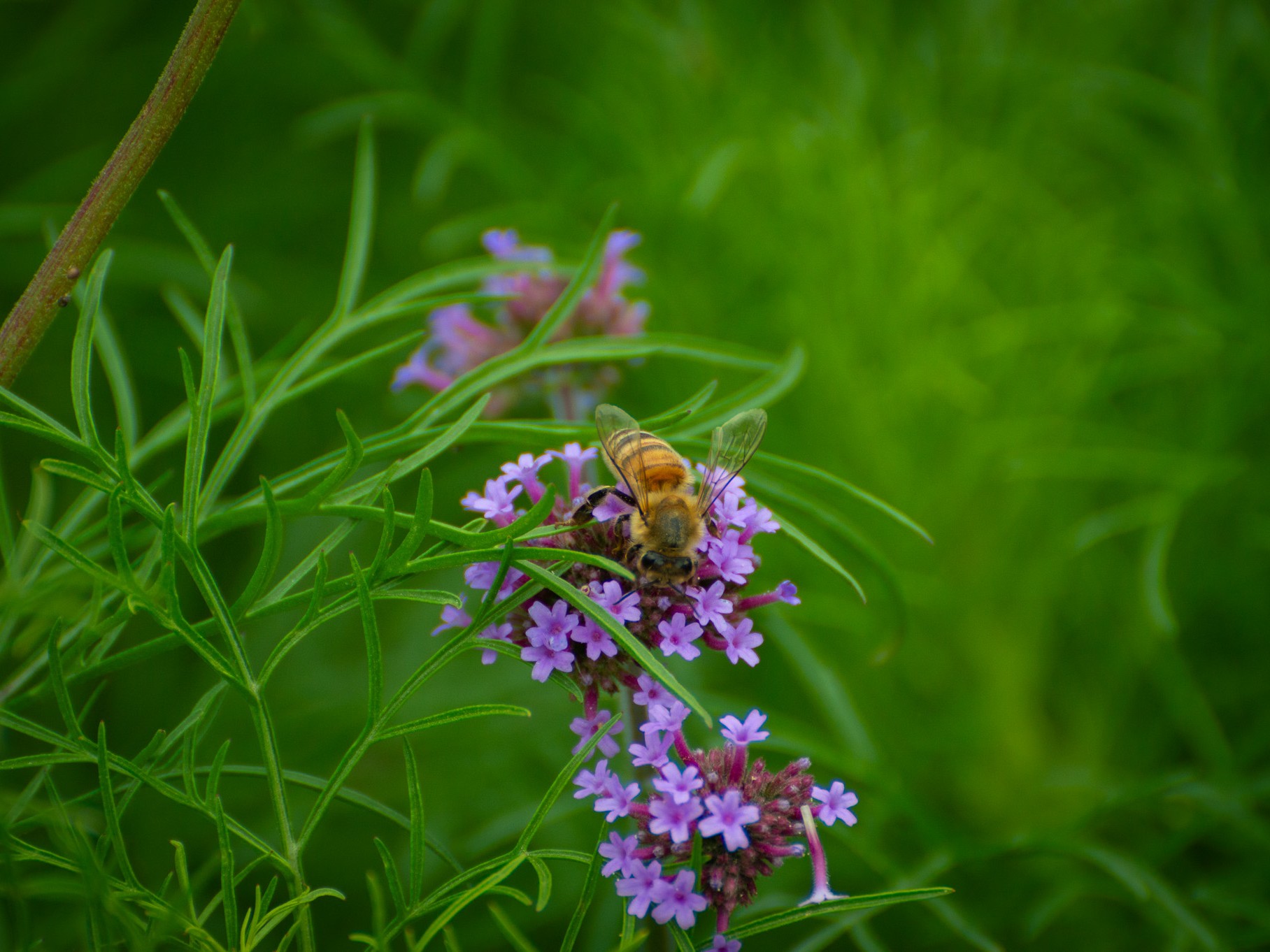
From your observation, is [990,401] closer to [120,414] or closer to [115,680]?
[120,414]

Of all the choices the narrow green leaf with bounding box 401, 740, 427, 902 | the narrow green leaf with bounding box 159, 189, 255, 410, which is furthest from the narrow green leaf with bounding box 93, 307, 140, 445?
the narrow green leaf with bounding box 401, 740, 427, 902

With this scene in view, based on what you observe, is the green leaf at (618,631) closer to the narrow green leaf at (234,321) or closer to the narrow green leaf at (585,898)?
the narrow green leaf at (585,898)

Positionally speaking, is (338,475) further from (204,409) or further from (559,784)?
(559,784)

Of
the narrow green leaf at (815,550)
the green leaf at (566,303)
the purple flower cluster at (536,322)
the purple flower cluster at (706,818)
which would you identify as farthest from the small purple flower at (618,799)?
the purple flower cluster at (536,322)

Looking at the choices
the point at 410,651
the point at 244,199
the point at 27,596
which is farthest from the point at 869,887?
the point at 244,199

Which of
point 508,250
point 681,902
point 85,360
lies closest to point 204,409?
point 85,360
